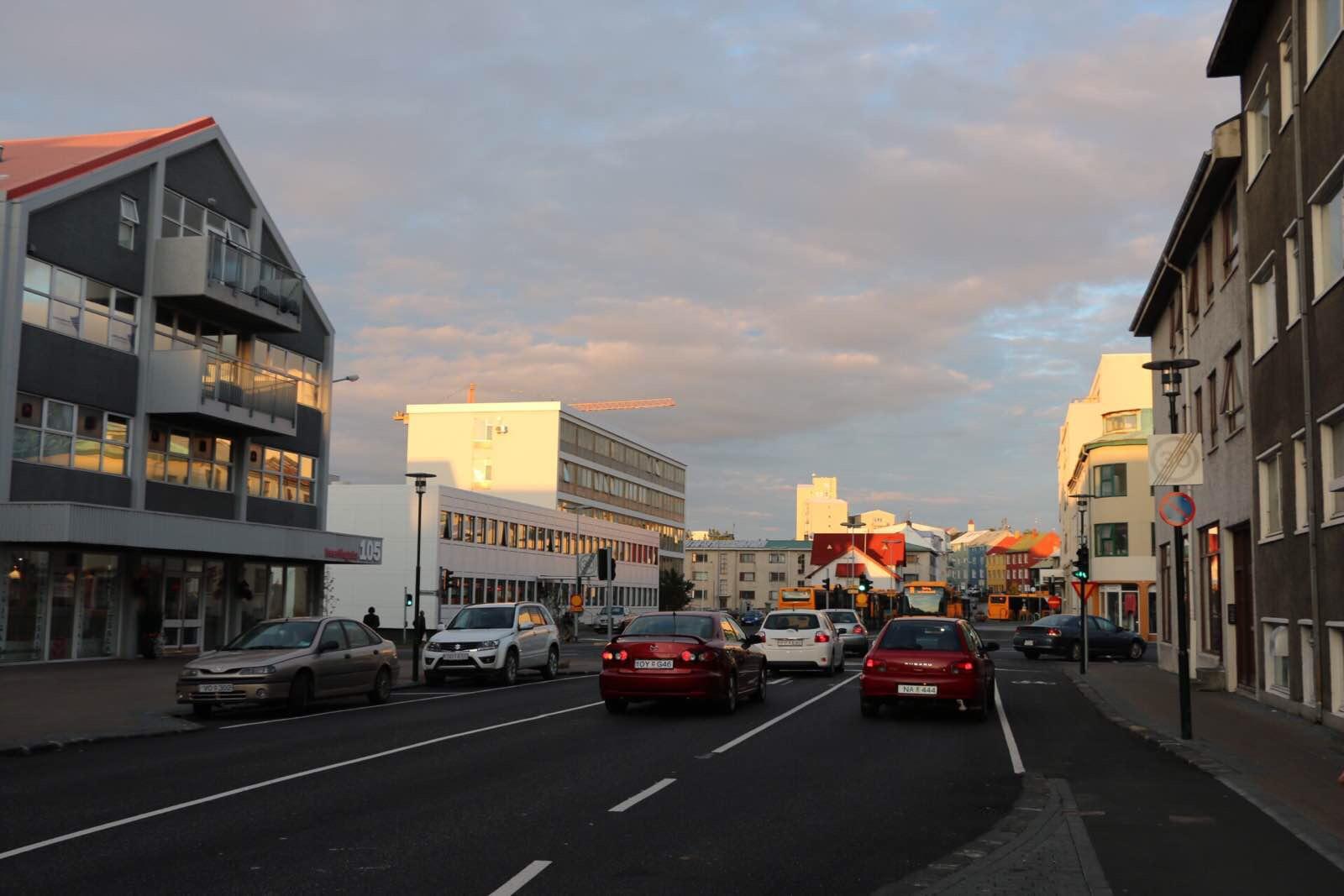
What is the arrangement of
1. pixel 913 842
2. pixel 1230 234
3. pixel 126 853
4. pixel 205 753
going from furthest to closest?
1. pixel 1230 234
2. pixel 205 753
3. pixel 913 842
4. pixel 126 853

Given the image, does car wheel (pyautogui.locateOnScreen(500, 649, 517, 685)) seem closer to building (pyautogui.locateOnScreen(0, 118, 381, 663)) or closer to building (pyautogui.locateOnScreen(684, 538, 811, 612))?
building (pyautogui.locateOnScreen(0, 118, 381, 663))

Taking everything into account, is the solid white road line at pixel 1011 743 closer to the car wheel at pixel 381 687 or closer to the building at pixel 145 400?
the car wheel at pixel 381 687

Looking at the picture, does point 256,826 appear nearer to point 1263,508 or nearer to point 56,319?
point 1263,508

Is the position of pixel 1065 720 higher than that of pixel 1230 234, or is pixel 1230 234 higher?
pixel 1230 234

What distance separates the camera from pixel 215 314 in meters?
34.8

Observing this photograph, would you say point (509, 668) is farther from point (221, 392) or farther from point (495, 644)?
point (221, 392)

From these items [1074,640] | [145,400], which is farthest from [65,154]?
[1074,640]

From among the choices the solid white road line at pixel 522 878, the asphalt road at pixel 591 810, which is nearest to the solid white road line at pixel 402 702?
the asphalt road at pixel 591 810

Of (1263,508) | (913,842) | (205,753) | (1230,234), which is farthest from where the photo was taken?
(1230,234)

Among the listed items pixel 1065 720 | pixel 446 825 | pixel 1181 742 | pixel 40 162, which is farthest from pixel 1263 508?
pixel 40 162

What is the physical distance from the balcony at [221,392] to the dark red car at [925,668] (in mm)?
20566

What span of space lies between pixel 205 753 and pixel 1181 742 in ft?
37.5

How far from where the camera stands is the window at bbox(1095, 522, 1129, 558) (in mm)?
67000

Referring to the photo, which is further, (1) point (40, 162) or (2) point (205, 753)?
(1) point (40, 162)
